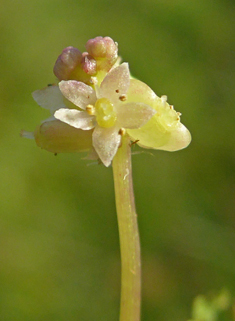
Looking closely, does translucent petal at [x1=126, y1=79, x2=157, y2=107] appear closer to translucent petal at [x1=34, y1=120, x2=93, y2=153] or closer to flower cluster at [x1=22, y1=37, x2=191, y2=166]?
flower cluster at [x1=22, y1=37, x2=191, y2=166]

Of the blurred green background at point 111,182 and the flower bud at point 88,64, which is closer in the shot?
the flower bud at point 88,64

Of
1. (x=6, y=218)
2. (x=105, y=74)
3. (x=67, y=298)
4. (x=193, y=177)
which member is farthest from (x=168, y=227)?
(x=105, y=74)

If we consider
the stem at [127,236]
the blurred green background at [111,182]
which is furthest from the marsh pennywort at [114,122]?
the blurred green background at [111,182]

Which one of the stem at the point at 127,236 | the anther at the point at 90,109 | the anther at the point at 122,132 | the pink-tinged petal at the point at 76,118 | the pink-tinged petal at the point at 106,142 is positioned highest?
the anther at the point at 90,109

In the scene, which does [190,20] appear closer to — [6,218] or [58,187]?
[58,187]

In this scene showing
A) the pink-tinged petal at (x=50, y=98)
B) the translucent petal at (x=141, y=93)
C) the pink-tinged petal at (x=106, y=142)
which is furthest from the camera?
the pink-tinged petal at (x=50, y=98)

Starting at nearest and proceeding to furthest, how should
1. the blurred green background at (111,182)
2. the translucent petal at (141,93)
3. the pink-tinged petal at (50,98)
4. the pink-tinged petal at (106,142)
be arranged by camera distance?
the pink-tinged petal at (106,142), the translucent petal at (141,93), the pink-tinged petal at (50,98), the blurred green background at (111,182)

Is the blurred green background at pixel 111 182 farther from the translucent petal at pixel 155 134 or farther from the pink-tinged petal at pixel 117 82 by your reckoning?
the pink-tinged petal at pixel 117 82
